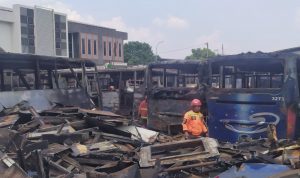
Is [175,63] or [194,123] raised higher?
[175,63]

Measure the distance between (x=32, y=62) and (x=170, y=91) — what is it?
3415 millimetres

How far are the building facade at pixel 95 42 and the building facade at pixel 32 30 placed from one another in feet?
15.3

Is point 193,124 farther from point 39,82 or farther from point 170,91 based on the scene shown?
point 39,82

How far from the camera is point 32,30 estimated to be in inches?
1565

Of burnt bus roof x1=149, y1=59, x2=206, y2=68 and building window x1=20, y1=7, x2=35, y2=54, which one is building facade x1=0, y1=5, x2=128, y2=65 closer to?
building window x1=20, y1=7, x2=35, y2=54

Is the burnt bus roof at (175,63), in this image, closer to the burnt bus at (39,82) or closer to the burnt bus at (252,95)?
the burnt bus at (252,95)

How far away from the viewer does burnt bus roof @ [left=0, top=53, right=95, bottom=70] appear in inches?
383

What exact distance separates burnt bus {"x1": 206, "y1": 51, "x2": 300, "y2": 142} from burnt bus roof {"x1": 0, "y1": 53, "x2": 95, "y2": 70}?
4267 millimetres

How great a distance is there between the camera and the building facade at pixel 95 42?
4828 centimetres

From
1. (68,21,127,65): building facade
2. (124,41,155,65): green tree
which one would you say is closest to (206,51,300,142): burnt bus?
(68,21,127,65): building facade

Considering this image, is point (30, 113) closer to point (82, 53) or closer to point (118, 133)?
point (118, 133)

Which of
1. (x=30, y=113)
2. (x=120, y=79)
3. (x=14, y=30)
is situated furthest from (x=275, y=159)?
(x=14, y=30)

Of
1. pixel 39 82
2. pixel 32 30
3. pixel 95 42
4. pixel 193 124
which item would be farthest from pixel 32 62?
pixel 95 42

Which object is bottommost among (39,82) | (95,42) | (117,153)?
(117,153)
